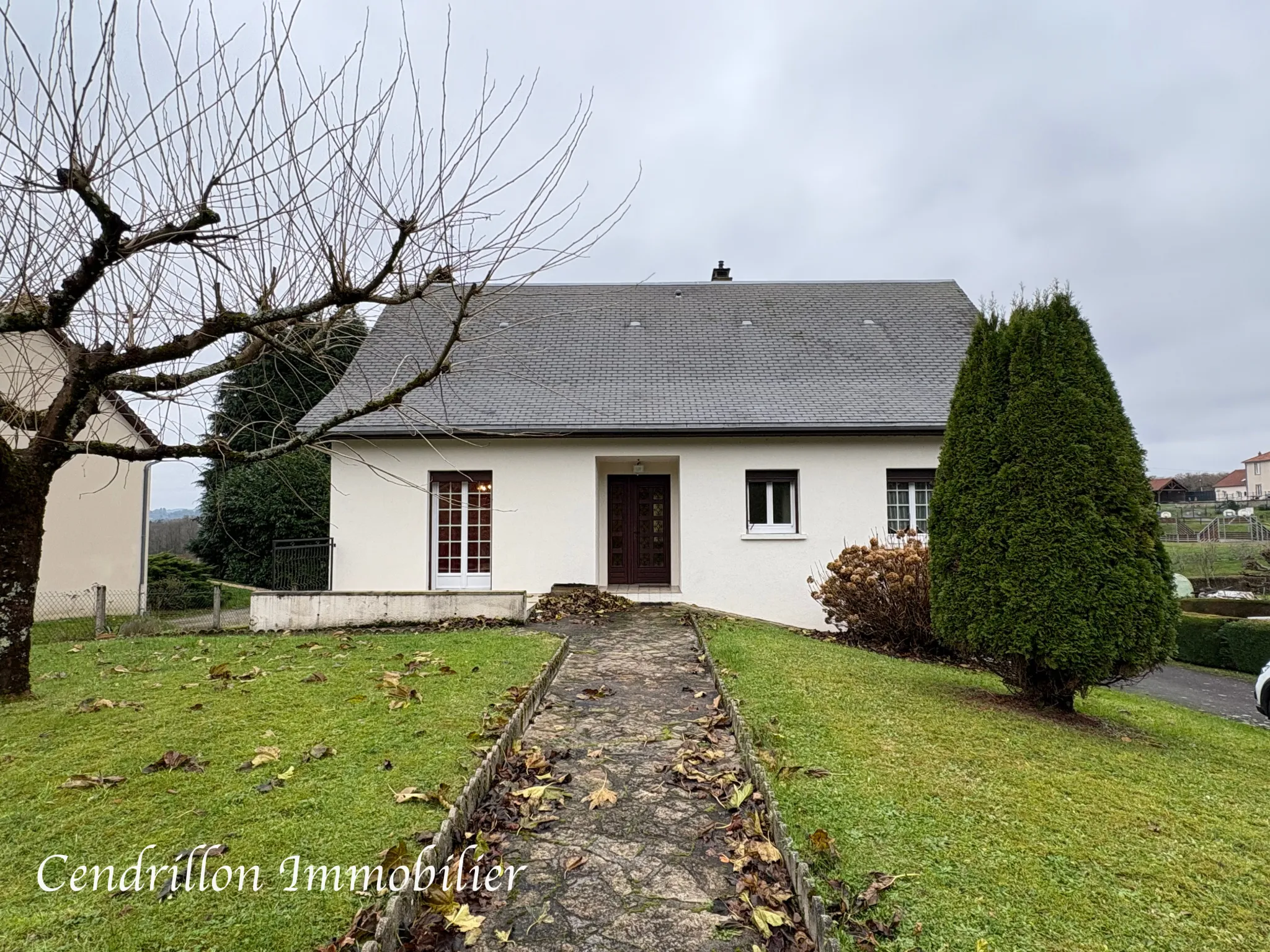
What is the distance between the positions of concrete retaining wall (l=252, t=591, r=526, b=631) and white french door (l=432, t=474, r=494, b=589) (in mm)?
2360

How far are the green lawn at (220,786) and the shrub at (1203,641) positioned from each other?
545 inches

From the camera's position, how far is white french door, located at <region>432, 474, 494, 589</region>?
1177cm

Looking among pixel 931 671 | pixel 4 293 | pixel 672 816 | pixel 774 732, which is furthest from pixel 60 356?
pixel 931 671

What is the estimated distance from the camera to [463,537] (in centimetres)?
1182

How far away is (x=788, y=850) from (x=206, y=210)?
179 inches

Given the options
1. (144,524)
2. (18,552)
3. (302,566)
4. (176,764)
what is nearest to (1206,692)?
(176,764)

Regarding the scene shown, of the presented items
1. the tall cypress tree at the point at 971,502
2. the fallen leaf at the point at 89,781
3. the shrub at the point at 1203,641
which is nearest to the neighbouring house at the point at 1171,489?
the shrub at the point at 1203,641

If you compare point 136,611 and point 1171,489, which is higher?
point 1171,489

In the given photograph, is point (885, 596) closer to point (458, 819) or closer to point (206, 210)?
point (458, 819)

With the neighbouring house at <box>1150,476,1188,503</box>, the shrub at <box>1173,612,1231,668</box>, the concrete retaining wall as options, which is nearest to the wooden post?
the concrete retaining wall

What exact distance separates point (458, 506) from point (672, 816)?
9207mm

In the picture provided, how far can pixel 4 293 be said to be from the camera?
3.87 meters

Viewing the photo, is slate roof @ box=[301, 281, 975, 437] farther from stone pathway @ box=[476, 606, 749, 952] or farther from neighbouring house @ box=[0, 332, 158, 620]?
stone pathway @ box=[476, 606, 749, 952]

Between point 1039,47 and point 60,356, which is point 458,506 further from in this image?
point 1039,47
